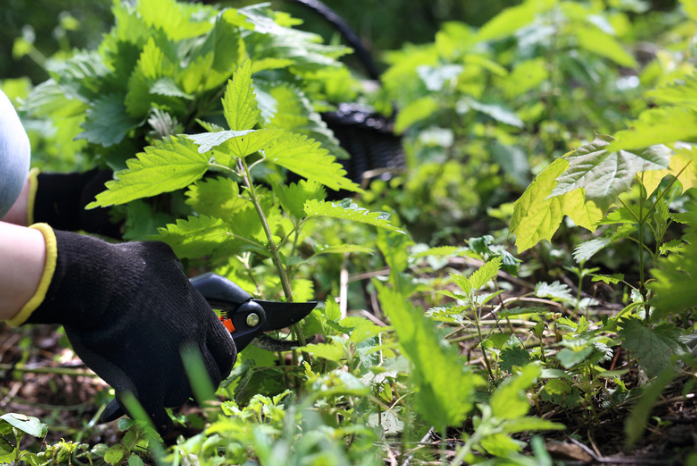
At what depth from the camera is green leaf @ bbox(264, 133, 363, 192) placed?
0.77m

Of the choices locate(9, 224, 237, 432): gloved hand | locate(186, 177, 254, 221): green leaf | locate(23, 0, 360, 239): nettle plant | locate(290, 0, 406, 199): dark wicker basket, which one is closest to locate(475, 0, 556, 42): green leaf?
locate(290, 0, 406, 199): dark wicker basket

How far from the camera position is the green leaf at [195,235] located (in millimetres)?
790

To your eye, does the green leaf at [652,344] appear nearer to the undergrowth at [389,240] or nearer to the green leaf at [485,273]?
the undergrowth at [389,240]

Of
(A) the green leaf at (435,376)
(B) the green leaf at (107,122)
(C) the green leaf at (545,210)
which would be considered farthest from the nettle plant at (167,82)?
(A) the green leaf at (435,376)

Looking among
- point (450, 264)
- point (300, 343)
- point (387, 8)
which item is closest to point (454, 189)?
point (450, 264)

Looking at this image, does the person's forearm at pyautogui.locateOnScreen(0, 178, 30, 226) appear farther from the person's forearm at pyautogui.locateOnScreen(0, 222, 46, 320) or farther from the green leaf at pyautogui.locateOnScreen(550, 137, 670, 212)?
the green leaf at pyautogui.locateOnScreen(550, 137, 670, 212)

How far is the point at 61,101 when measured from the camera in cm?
114

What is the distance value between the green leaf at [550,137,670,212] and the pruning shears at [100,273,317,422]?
0.43m

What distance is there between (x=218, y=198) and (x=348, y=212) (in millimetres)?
259

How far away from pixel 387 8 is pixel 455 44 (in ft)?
10.9

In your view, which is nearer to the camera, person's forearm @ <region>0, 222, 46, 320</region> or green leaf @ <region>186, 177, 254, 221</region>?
person's forearm @ <region>0, 222, 46, 320</region>

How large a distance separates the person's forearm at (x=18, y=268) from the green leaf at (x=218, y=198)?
0.25m

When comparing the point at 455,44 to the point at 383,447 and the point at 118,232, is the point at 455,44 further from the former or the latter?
the point at 383,447

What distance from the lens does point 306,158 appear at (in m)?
0.79
